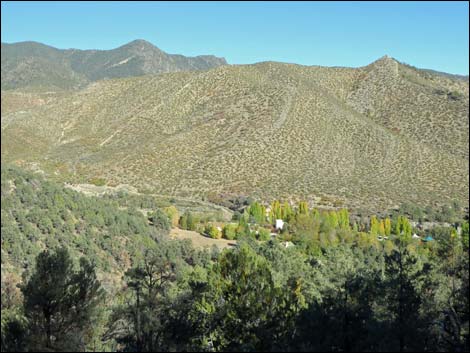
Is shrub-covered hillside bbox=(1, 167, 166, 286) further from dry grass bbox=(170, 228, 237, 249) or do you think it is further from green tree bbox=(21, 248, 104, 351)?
green tree bbox=(21, 248, 104, 351)

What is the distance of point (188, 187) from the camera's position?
6662 centimetres

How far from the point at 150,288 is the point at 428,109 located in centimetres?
8982

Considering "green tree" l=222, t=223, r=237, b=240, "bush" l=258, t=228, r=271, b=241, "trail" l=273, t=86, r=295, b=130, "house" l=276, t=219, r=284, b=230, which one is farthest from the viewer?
"trail" l=273, t=86, r=295, b=130

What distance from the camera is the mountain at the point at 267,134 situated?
65750mm

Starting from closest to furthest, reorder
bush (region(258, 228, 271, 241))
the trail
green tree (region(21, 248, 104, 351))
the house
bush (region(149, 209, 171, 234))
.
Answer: green tree (region(21, 248, 104, 351))
bush (region(149, 209, 171, 234))
bush (region(258, 228, 271, 241))
the house
the trail

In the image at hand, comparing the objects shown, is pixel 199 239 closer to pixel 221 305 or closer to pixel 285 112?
pixel 221 305

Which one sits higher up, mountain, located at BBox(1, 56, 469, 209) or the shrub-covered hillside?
mountain, located at BBox(1, 56, 469, 209)

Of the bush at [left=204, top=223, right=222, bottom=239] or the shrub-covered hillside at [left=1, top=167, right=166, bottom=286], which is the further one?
the bush at [left=204, top=223, right=222, bottom=239]

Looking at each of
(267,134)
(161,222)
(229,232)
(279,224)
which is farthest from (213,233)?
(267,134)

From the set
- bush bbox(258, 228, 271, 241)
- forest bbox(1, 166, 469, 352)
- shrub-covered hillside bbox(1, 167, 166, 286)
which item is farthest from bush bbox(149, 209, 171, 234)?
forest bbox(1, 166, 469, 352)

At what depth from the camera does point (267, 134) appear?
82.1m

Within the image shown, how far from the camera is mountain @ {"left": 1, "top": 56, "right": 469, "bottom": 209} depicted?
65.8 metres

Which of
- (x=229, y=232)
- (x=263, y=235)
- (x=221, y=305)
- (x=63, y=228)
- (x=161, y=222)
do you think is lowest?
(x=263, y=235)

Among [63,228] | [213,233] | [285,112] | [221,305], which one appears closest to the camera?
[221,305]
